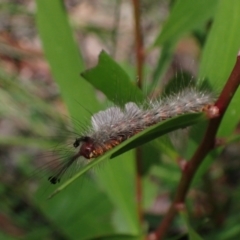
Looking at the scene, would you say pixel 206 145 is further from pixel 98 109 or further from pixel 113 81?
pixel 98 109

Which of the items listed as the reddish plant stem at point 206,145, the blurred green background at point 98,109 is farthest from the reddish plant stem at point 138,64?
the reddish plant stem at point 206,145

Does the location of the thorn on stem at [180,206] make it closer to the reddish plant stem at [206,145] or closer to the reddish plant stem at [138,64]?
the reddish plant stem at [206,145]

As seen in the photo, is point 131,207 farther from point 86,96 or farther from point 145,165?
point 86,96

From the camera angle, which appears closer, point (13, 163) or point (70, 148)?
point (70, 148)

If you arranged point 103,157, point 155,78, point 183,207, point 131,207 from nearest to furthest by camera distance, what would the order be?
point 103,157
point 183,207
point 131,207
point 155,78

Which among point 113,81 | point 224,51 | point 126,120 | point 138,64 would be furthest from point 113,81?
point 138,64

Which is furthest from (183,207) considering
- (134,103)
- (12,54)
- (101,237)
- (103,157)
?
(12,54)
